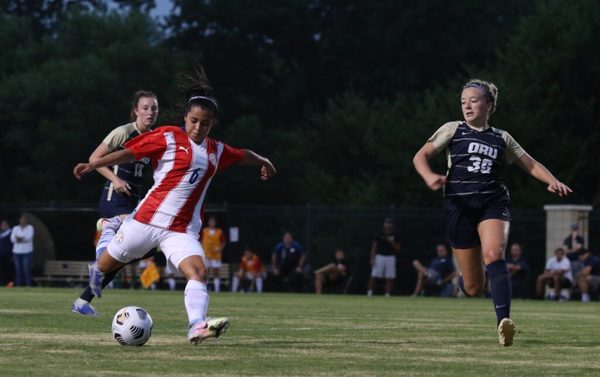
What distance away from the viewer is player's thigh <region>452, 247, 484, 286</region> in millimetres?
11438

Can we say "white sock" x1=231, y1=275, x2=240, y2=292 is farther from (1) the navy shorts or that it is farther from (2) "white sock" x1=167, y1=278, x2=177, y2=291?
(1) the navy shorts

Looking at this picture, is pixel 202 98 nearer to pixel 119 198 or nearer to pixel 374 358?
pixel 374 358

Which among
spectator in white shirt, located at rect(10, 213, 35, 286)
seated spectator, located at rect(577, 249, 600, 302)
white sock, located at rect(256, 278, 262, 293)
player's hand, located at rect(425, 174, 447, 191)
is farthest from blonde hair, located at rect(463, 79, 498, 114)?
spectator in white shirt, located at rect(10, 213, 35, 286)

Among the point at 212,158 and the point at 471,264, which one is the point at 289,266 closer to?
the point at 471,264

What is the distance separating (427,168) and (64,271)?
27052 millimetres

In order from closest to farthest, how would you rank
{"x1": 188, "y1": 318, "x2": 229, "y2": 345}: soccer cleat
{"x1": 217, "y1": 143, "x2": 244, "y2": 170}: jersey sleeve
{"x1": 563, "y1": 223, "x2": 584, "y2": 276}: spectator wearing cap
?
{"x1": 188, "y1": 318, "x2": 229, "y2": 345}: soccer cleat
{"x1": 217, "y1": 143, "x2": 244, "y2": 170}: jersey sleeve
{"x1": 563, "y1": 223, "x2": 584, "y2": 276}: spectator wearing cap

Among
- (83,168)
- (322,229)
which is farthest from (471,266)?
(322,229)

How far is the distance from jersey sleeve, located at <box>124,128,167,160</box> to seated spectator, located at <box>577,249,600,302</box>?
19.7 metres

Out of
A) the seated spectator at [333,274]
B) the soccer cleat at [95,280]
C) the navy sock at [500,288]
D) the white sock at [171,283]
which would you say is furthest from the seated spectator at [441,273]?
the navy sock at [500,288]

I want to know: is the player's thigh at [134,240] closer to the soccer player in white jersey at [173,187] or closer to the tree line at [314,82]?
the soccer player in white jersey at [173,187]

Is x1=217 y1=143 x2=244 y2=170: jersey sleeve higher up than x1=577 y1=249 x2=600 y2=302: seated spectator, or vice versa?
x1=217 y1=143 x2=244 y2=170: jersey sleeve

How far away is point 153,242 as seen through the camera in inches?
408

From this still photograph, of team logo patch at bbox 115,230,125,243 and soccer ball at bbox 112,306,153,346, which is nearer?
soccer ball at bbox 112,306,153,346

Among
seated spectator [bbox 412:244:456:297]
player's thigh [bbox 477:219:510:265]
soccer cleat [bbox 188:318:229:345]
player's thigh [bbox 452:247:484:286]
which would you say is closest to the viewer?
soccer cleat [bbox 188:318:229:345]
